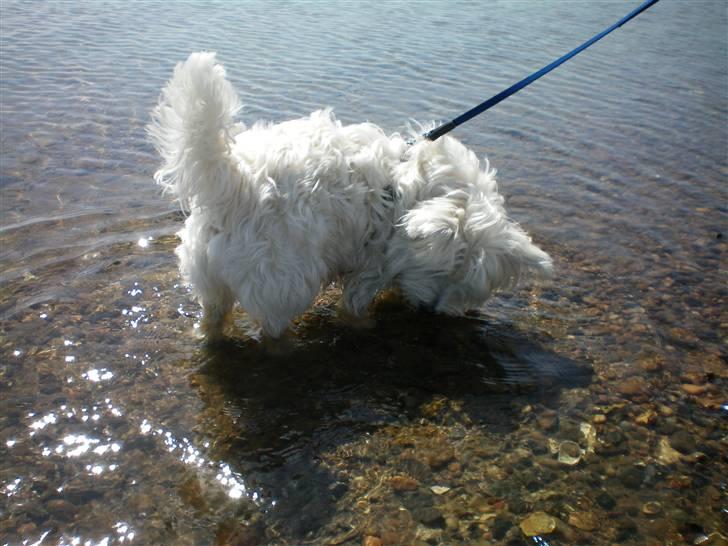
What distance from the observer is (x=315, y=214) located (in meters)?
3.34

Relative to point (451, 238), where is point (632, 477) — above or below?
below

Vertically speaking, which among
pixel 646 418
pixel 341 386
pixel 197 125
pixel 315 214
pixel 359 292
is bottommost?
pixel 341 386

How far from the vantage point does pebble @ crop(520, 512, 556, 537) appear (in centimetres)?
280

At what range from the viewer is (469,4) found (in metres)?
15.4

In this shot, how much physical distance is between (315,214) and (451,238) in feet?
2.53

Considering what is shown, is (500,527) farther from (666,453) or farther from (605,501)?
(666,453)

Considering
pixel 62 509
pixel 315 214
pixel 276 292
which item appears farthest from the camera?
pixel 315 214

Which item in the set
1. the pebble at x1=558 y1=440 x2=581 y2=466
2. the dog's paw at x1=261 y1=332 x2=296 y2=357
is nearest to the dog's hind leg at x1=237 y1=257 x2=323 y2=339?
the dog's paw at x1=261 y1=332 x2=296 y2=357

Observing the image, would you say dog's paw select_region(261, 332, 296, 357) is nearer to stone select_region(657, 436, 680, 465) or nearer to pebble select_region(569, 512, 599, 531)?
pebble select_region(569, 512, 599, 531)

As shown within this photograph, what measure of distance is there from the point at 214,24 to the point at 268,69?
138 inches

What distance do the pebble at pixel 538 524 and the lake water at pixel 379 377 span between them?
11 millimetres

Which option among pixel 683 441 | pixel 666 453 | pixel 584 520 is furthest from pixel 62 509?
pixel 683 441

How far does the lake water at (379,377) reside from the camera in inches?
112

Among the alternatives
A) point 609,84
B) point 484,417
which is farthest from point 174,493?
point 609,84
